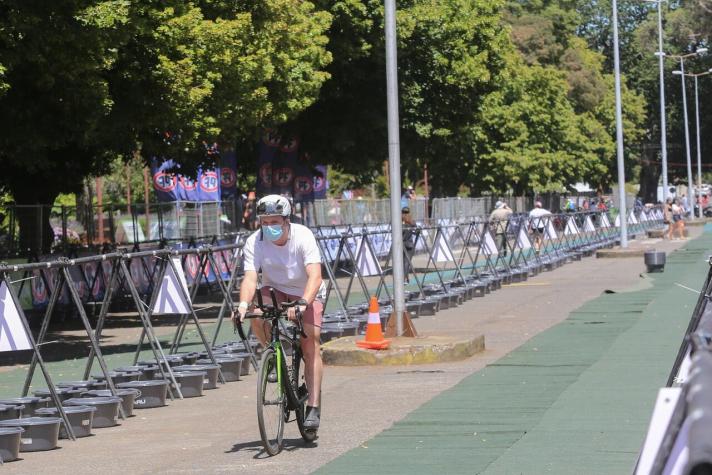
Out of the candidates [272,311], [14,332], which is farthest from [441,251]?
[272,311]

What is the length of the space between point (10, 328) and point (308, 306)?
2.81 meters

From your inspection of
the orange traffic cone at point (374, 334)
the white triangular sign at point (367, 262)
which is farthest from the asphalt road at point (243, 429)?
the white triangular sign at point (367, 262)

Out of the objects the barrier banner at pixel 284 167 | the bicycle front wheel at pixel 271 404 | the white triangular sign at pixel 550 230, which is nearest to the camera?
the bicycle front wheel at pixel 271 404

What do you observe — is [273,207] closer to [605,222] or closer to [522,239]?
[522,239]

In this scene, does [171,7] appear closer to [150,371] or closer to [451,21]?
[150,371]

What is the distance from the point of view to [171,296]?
46.7 ft

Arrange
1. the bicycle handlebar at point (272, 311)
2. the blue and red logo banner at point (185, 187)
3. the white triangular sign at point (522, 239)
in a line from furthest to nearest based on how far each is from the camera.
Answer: the blue and red logo banner at point (185, 187), the white triangular sign at point (522, 239), the bicycle handlebar at point (272, 311)

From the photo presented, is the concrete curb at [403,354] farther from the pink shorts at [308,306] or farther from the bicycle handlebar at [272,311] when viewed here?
the bicycle handlebar at [272,311]

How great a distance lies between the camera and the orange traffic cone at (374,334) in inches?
620

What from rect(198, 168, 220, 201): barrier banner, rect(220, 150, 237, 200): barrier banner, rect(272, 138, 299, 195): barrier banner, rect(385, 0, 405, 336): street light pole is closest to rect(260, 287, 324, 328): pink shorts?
rect(385, 0, 405, 336): street light pole

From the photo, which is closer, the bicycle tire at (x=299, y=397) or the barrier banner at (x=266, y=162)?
the bicycle tire at (x=299, y=397)

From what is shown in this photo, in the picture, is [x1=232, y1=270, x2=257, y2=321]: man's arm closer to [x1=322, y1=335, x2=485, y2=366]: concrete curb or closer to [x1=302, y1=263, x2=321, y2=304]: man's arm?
[x1=302, y1=263, x2=321, y2=304]: man's arm

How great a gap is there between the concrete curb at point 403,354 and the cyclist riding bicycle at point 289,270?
5498mm

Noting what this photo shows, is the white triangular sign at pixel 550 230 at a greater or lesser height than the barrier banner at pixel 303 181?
lesser
